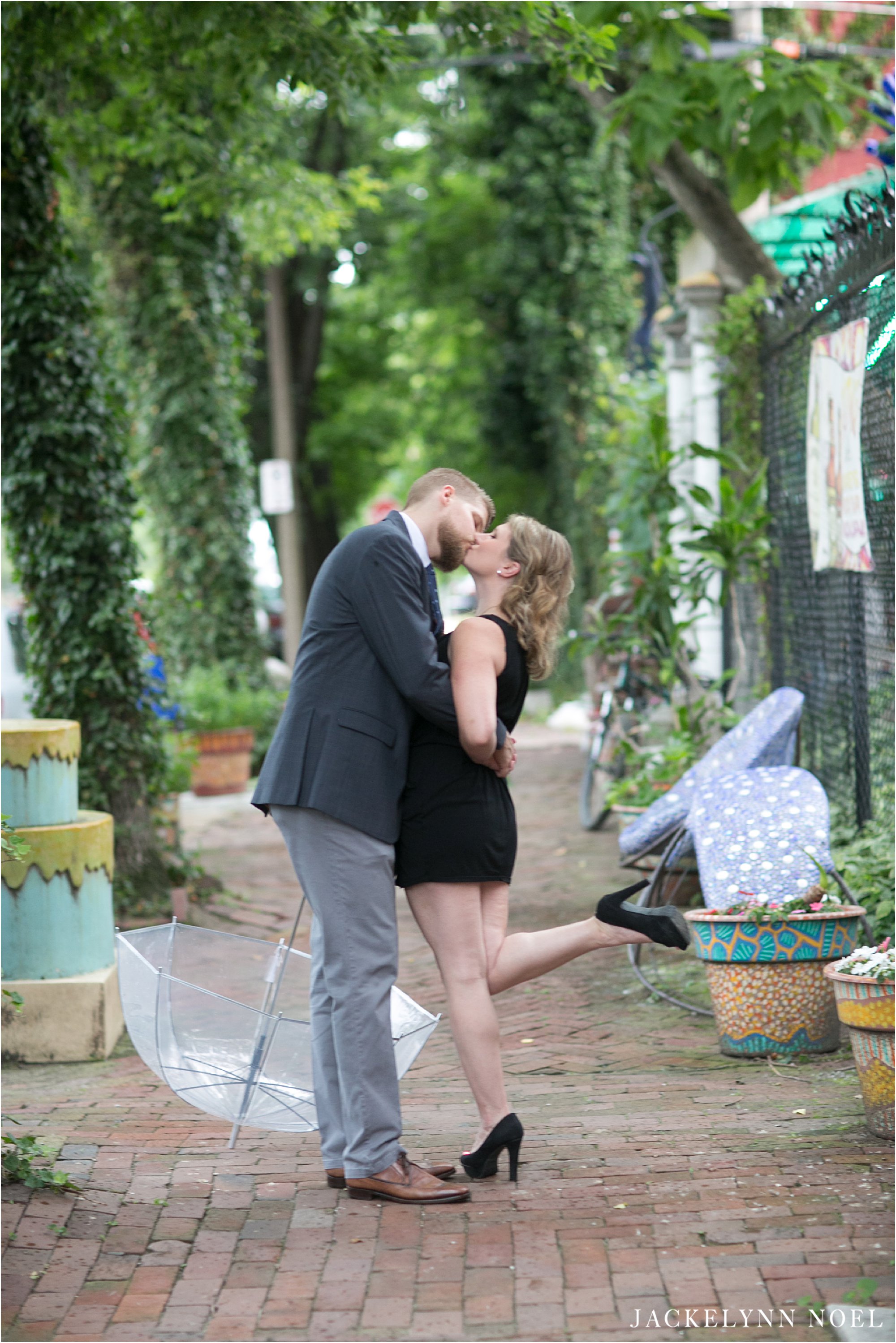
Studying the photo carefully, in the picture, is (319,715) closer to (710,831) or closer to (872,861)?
(710,831)

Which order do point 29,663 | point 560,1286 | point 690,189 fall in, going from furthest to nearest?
1. point 690,189
2. point 29,663
3. point 560,1286

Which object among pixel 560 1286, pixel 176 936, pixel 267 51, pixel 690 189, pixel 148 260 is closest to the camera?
pixel 560 1286

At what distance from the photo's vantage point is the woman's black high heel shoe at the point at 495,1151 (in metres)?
3.80

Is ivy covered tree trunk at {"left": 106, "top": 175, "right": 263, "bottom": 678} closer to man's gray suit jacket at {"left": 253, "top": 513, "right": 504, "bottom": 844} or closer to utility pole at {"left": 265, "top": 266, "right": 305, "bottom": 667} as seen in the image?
utility pole at {"left": 265, "top": 266, "right": 305, "bottom": 667}

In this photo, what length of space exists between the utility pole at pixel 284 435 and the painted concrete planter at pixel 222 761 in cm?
666

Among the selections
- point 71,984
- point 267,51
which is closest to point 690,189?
point 267,51

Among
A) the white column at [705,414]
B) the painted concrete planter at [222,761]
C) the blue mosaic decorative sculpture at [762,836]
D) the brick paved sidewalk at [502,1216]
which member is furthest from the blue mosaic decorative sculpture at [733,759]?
the painted concrete planter at [222,761]

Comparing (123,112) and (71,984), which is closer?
(71,984)

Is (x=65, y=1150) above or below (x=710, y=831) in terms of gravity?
below

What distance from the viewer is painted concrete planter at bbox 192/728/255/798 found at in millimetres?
12555

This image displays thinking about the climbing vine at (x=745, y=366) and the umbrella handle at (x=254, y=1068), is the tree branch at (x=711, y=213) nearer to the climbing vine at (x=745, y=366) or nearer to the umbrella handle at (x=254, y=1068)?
the climbing vine at (x=745, y=366)

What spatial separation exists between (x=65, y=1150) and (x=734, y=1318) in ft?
6.96

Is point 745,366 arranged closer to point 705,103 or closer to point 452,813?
point 705,103

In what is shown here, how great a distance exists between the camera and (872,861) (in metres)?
5.57
